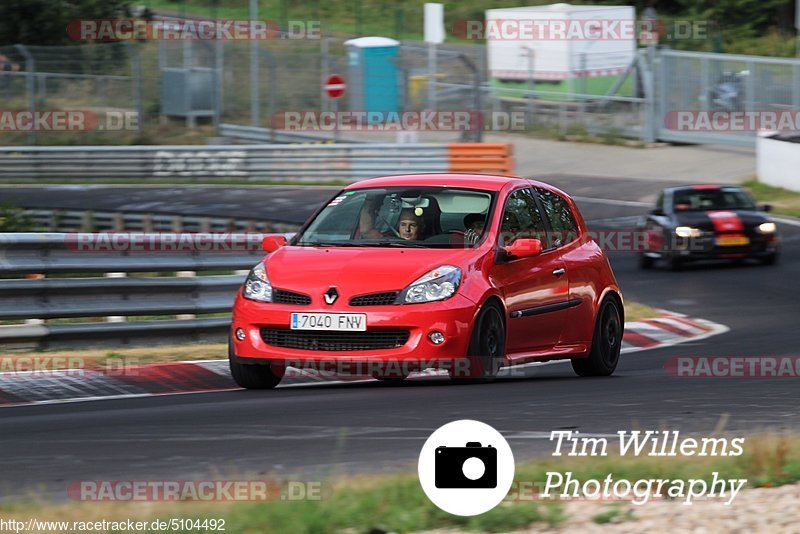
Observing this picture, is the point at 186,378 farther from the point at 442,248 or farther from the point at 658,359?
the point at 658,359

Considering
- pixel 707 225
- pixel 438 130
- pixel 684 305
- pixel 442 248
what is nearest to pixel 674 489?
pixel 442 248

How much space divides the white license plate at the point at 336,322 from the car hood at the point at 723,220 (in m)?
13.0

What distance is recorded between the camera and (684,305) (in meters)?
17.5

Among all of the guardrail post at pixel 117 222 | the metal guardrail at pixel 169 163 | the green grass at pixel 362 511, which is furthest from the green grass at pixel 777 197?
the green grass at pixel 362 511

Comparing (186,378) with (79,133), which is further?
(79,133)

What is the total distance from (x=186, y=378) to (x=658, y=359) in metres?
4.21

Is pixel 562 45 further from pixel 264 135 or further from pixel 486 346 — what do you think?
pixel 486 346

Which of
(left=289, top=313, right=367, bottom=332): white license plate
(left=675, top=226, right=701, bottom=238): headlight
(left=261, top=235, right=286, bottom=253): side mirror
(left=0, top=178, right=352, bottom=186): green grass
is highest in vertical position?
(left=261, top=235, right=286, bottom=253): side mirror

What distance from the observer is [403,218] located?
32.5 feet

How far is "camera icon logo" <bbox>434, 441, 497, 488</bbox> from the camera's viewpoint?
17.0ft

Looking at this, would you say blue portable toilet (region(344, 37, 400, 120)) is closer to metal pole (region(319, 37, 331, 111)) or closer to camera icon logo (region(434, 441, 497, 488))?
metal pole (region(319, 37, 331, 111))

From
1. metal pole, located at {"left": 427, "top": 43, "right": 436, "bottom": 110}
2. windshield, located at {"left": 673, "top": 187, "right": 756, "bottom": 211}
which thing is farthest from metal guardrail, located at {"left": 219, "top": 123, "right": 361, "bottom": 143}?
windshield, located at {"left": 673, "top": 187, "right": 756, "bottom": 211}

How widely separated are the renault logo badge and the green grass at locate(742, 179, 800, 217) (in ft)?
67.2

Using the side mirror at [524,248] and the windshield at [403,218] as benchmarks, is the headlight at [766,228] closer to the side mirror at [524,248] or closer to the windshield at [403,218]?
the windshield at [403,218]
